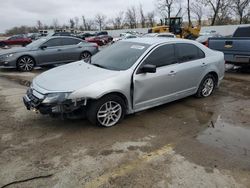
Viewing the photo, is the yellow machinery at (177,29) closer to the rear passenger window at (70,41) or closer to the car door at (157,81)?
the rear passenger window at (70,41)

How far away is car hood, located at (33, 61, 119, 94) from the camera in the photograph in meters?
4.77

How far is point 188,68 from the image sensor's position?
6.21m

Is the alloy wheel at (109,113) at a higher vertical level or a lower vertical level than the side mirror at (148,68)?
lower

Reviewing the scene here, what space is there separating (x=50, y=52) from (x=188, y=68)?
7.51 metres

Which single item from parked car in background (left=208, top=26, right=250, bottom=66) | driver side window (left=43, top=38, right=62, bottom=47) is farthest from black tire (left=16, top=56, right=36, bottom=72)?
parked car in background (left=208, top=26, right=250, bottom=66)

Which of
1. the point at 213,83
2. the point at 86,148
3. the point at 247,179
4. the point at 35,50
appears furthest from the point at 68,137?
the point at 35,50

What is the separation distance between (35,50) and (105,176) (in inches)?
373

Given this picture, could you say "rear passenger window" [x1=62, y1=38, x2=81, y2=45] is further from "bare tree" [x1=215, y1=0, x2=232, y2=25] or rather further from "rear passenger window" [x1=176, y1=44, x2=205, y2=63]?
"bare tree" [x1=215, y1=0, x2=232, y2=25]

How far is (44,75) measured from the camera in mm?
5582

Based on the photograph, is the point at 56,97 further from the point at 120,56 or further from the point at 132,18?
the point at 132,18

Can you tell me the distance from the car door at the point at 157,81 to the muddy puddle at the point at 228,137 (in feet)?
3.71

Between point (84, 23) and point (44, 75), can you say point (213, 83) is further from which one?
point (84, 23)

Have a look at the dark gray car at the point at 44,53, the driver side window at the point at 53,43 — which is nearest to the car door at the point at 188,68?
the dark gray car at the point at 44,53

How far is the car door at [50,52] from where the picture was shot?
39.3 ft
